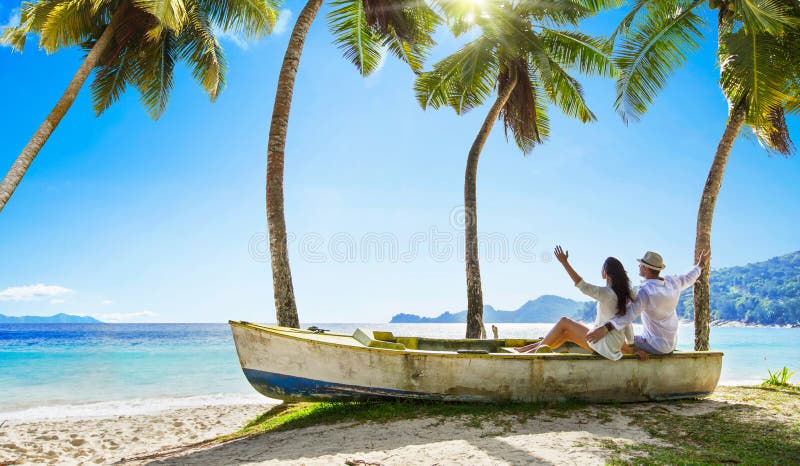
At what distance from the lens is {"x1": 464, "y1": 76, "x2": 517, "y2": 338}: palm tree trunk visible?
1012cm

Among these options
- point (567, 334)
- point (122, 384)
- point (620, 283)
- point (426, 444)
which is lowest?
point (122, 384)

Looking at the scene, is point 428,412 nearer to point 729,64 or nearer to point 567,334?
point 567,334

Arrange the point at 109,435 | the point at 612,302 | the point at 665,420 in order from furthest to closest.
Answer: the point at 109,435
the point at 612,302
the point at 665,420

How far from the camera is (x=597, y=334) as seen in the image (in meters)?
5.41

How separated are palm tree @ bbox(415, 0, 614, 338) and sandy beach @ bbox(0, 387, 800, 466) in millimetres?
4912

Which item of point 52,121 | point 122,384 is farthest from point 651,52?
point 122,384

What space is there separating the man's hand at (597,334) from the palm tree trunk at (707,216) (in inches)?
177

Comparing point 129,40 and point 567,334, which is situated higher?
point 129,40

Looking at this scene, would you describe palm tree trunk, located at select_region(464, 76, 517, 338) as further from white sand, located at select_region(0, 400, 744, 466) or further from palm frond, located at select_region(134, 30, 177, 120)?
palm frond, located at select_region(134, 30, 177, 120)

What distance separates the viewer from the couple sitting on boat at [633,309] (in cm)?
535

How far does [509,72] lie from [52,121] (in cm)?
1032

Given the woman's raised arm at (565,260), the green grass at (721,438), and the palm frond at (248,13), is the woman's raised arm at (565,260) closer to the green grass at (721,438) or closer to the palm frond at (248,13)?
the green grass at (721,438)

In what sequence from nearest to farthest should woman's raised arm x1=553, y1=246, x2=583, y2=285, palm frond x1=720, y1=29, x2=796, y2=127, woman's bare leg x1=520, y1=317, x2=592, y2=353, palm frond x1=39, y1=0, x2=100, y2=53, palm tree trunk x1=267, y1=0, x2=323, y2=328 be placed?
woman's raised arm x1=553, y1=246, x2=583, y2=285 < woman's bare leg x1=520, y1=317, x2=592, y2=353 < palm tree trunk x1=267, y1=0, x2=323, y2=328 < palm frond x1=720, y1=29, x2=796, y2=127 < palm frond x1=39, y1=0, x2=100, y2=53

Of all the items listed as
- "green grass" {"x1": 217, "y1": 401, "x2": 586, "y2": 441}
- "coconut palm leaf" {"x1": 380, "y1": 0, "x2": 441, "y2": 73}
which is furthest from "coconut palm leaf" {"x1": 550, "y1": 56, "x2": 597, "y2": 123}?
"green grass" {"x1": 217, "y1": 401, "x2": 586, "y2": 441}
